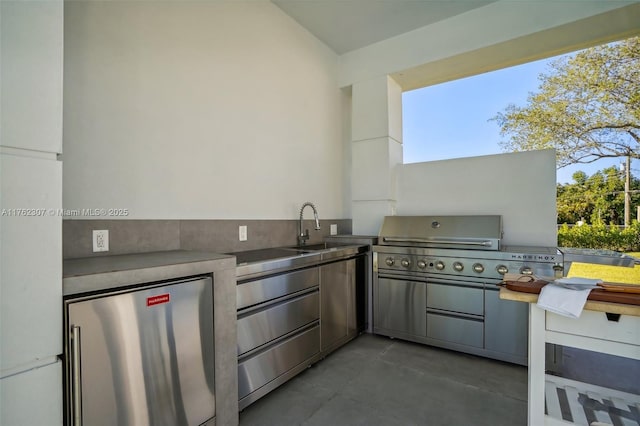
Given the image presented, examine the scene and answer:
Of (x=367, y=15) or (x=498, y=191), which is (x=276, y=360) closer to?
(x=498, y=191)

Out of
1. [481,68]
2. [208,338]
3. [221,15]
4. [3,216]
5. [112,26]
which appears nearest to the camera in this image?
[3,216]

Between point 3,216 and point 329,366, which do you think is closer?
point 3,216

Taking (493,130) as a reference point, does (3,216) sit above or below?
below

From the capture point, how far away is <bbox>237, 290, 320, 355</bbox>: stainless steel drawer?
6.07 ft

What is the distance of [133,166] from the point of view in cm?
191

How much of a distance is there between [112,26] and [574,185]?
4.14 metres

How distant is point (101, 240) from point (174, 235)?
43 centimetres

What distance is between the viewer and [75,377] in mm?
1124

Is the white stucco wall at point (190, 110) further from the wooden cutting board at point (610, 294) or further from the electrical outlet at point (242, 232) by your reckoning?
the wooden cutting board at point (610, 294)

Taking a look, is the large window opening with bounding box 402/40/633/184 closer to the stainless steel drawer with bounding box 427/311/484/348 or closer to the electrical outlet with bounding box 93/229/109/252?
the stainless steel drawer with bounding box 427/311/484/348

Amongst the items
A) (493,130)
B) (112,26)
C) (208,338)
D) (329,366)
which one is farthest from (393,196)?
(112,26)

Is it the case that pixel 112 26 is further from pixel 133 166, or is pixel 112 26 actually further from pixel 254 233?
pixel 254 233

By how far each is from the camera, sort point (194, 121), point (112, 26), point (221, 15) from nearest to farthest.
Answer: point (112, 26) → point (194, 121) → point (221, 15)

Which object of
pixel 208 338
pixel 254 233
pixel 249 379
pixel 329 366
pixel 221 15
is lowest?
pixel 329 366
